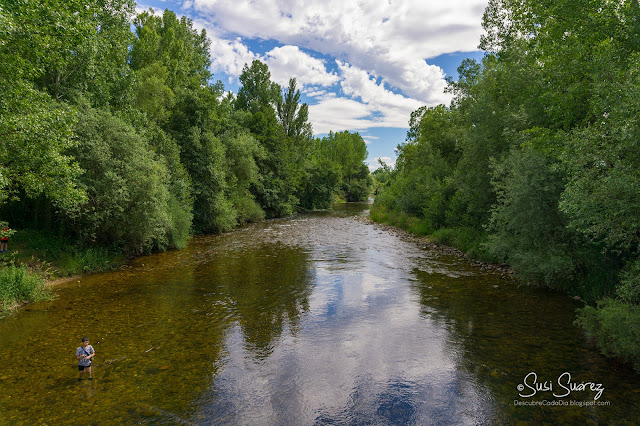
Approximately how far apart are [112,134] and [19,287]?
9296 millimetres

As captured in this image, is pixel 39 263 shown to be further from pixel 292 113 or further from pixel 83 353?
pixel 292 113

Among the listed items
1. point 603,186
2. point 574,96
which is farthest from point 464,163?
point 603,186

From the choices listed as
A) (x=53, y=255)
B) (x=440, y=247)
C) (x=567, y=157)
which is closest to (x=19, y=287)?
(x=53, y=255)

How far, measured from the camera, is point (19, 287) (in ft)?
44.4

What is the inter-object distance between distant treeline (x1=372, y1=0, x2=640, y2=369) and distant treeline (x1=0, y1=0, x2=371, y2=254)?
1728 cm

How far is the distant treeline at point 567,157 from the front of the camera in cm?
917

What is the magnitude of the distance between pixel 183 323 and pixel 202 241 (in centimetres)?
Result: 1845

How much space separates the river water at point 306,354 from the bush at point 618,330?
40 cm

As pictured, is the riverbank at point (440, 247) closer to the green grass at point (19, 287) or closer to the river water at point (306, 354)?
the river water at point (306, 354)

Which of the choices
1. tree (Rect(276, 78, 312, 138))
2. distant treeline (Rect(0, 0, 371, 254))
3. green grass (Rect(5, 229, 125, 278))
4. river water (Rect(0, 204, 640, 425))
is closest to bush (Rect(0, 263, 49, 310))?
river water (Rect(0, 204, 640, 425))

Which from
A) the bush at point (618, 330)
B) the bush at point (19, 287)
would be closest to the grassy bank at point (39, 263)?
the bush at point (19, 287)

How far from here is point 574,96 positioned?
47.2 ft

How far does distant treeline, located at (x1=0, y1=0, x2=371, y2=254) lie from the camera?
41.4 ft

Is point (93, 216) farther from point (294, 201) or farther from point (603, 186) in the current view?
point (294, 201)
